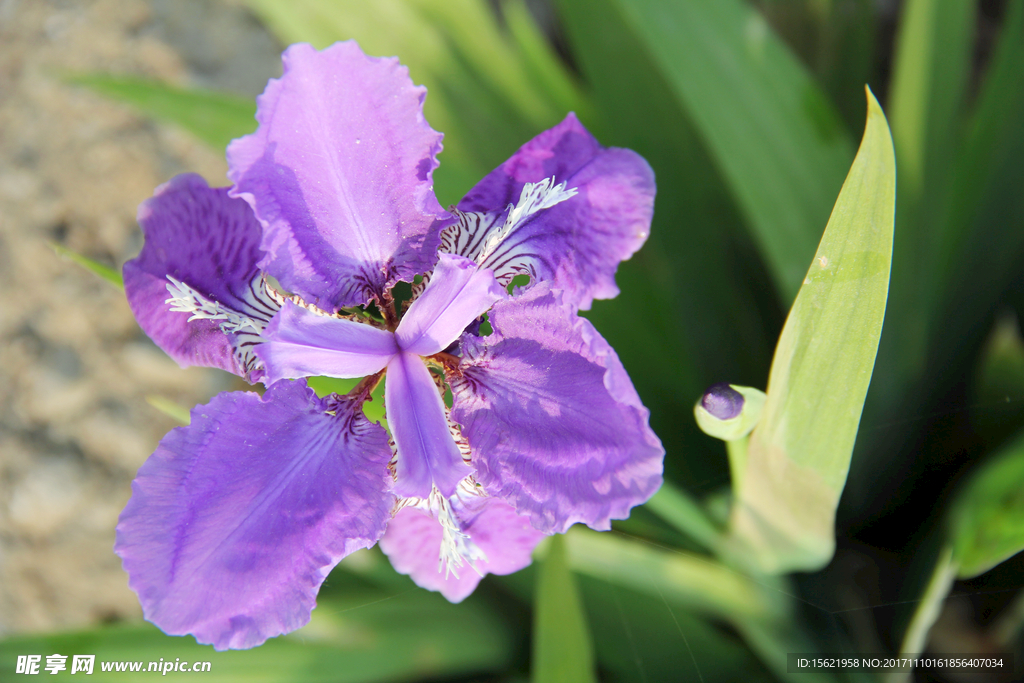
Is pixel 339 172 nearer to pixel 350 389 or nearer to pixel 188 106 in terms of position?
pixel 350 389

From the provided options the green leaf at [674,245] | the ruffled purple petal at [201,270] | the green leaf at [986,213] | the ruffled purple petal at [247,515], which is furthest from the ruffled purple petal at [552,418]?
the green leaf at [986,213]

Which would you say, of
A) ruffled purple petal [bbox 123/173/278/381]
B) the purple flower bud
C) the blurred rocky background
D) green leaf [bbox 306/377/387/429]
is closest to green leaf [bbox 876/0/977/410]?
the purple flower bud

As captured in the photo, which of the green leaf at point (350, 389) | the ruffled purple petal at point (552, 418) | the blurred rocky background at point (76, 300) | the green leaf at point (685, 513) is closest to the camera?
the ruffled purple petal at point (552, 418)

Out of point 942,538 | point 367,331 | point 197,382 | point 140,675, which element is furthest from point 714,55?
point 197,382

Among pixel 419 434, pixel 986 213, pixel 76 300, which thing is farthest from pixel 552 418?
pixel 76 300

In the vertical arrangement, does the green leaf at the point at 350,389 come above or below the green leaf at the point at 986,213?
above

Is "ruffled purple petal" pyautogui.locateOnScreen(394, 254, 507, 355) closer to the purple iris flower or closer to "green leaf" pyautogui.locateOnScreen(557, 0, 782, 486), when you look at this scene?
the purple iris flower

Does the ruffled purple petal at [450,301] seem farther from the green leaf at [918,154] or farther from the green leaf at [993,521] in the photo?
the green leaf at [918,154]
